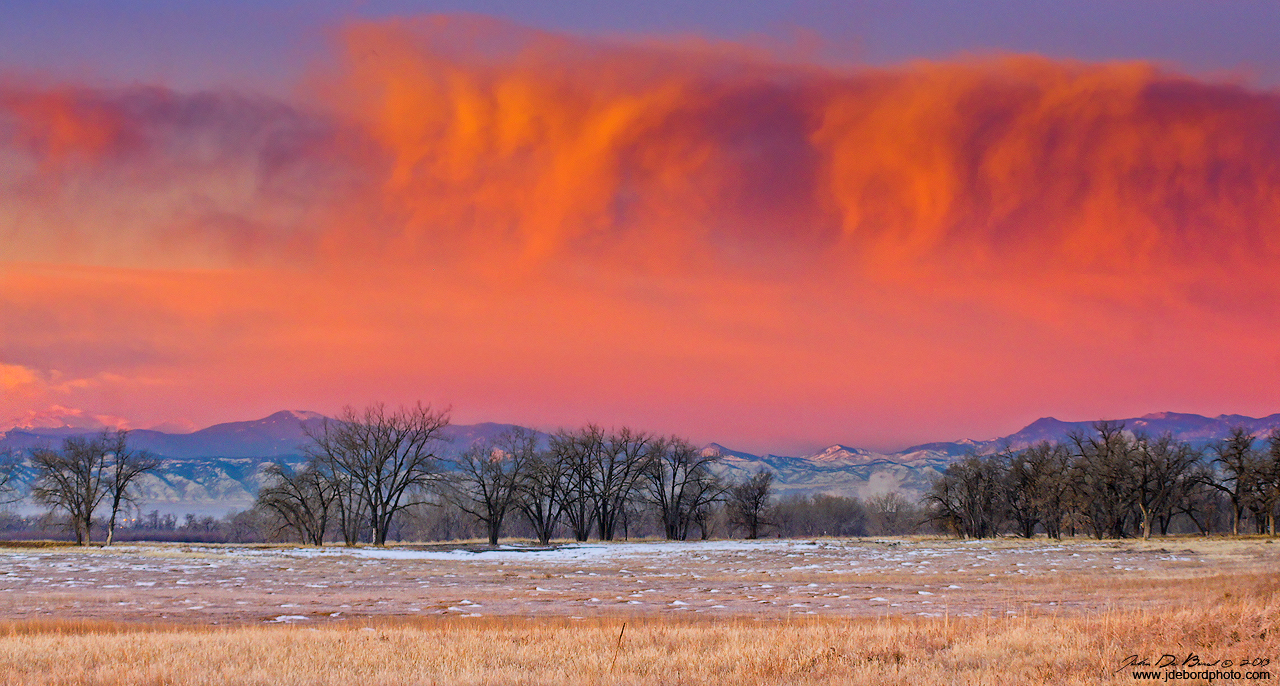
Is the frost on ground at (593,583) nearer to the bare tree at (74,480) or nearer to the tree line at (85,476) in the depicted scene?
Result: the bare tree at (74,480)

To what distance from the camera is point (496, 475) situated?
83.6 metres

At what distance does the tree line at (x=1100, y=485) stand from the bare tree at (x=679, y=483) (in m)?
28.6

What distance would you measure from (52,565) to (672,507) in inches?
2463

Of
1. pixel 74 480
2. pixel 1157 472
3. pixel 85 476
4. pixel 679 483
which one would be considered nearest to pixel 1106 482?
pixel 1157 472

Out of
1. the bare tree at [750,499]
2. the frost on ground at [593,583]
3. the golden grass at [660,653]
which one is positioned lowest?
the bare tree at [750,499]

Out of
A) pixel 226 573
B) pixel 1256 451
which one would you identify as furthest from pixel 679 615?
pixel 1256 451

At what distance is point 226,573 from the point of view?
117 ft

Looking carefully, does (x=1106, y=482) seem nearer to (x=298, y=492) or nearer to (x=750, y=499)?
(x=750, y=499)

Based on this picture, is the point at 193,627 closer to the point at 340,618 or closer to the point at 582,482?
the point at 340,618

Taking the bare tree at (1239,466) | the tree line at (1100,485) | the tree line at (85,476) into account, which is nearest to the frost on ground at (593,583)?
the tree line at (1100,485)

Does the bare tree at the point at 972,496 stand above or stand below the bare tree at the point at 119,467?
below

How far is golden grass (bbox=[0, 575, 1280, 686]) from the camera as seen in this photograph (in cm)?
1120

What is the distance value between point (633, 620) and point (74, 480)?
87.1m

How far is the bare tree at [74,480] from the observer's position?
77312 mm
